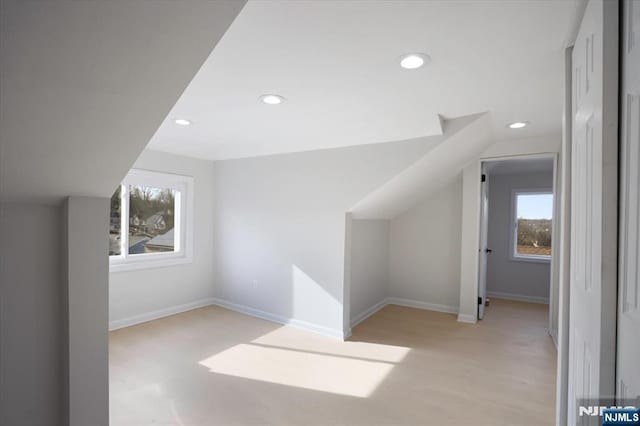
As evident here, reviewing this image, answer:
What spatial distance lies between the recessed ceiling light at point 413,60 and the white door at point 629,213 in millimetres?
942

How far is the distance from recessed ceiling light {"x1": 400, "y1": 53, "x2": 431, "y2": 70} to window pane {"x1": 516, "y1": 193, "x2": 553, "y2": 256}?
197 inches

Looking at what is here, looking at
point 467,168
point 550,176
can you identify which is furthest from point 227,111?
point 550,176

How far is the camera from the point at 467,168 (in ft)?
14.0

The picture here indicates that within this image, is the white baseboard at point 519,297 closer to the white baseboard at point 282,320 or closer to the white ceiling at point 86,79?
the white baseboard at point 282,320

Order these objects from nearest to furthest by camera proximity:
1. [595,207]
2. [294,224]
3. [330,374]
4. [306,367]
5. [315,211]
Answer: [595,207], [330,374], [306,367], [315,211], [294,224]

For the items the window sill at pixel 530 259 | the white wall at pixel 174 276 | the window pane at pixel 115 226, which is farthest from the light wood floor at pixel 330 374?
the window sill at pixel 530 259

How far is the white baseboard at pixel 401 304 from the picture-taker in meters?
4.27

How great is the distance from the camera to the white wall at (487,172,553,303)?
5402mm

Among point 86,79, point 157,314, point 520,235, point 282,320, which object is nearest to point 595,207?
point 86,79

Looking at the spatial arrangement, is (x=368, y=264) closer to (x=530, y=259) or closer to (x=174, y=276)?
(x=174, y=276)

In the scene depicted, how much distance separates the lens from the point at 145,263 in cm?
402

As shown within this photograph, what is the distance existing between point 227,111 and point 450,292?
406 centimetres

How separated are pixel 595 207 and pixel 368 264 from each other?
3.53m

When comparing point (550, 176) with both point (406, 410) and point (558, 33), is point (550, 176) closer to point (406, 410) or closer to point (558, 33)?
point (558, 33)
